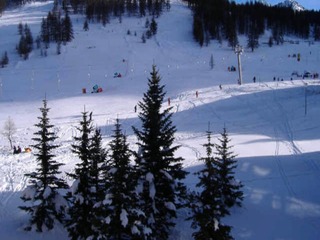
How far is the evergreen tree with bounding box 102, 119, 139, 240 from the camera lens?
41.6 ft

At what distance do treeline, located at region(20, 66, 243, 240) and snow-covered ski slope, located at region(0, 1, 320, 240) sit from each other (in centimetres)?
182

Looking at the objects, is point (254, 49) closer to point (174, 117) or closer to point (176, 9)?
point (176, 9)

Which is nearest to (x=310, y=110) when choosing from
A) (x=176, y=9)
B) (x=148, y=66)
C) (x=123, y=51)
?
(x=148, y=66)

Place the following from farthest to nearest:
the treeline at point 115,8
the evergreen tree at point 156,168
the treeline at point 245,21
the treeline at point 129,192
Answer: the treeline at point 115,8
the treeline at point 245,21
the evergreen tree at point 156,168
the treeline at point 129,192

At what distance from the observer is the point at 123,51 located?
8575 cm

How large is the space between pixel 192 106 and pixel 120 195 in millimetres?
30210

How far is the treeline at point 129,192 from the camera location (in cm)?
1252

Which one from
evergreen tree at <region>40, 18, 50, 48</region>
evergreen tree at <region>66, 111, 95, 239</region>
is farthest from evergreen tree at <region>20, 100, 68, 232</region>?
evergreen tree at <region>40, 18, 50, 48</region>

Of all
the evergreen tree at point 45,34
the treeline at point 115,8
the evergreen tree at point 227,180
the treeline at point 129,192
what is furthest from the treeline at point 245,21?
the treeline at point 129,192

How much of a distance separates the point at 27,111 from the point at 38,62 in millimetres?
39448

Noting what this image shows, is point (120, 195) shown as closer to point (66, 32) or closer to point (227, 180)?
point (227, 180)

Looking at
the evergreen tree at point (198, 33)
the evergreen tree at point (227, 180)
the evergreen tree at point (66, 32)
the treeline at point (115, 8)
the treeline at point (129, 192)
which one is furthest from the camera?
the treeline at point (115, 8)

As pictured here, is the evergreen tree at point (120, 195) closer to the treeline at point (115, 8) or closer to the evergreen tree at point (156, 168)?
the evergreen tree at point (156, 168)

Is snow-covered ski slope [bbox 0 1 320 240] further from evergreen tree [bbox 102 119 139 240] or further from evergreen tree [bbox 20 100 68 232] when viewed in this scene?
evergreen tree [bbox 102 119 139 240]
